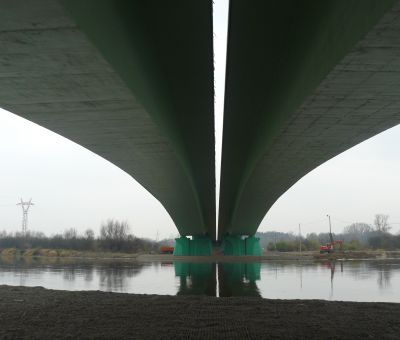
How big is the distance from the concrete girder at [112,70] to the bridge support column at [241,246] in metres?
40.2

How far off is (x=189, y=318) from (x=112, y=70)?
531 centimetres

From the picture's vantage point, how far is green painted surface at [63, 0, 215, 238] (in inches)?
308

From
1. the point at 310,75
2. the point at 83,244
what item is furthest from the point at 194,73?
the point at 83,244

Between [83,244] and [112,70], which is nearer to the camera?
[112,70]

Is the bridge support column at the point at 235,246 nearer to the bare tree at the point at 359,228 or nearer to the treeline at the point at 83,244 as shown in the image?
the treeline at the point at 83,244

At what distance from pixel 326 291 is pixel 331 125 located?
6.49 m

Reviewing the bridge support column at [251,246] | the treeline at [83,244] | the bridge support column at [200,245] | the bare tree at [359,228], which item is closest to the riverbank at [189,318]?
the bridge support column at [200,245]

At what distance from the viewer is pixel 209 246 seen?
56.1m

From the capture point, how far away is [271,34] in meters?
10.4

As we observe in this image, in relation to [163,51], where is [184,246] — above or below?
below

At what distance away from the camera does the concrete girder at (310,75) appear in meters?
7.95

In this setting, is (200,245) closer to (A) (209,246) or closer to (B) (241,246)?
(A) (209,246)

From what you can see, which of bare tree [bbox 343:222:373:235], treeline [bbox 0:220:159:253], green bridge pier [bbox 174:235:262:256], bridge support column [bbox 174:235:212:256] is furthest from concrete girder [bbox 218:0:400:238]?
bare tree [bbox 343:222:373:235]

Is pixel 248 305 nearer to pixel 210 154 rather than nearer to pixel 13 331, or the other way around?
pixel 13 331
